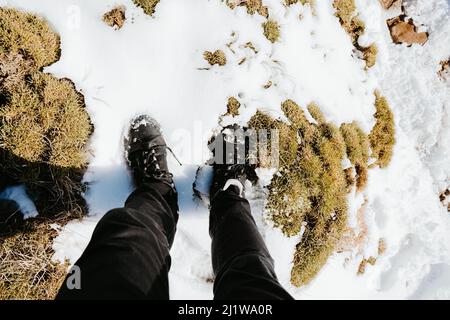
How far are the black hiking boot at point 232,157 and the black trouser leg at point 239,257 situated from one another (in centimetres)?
59

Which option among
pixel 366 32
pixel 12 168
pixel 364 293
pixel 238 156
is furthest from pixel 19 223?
pixel 366 32

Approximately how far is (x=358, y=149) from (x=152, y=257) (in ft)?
13.2

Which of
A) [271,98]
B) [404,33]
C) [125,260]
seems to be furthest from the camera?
[404,33]

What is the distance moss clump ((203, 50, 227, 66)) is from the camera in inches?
196

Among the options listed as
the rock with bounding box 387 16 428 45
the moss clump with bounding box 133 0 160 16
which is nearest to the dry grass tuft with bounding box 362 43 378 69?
the rock with bounding box 387 16 428 45

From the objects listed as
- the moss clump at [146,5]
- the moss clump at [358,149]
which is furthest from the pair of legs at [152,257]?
the moss clump at [358,149]

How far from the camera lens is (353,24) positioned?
20.3ft

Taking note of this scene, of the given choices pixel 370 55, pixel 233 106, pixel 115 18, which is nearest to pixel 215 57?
pixel 233 106

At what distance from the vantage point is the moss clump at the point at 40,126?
13.4 ft

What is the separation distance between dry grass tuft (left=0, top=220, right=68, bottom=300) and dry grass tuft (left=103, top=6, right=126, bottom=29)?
251 cm

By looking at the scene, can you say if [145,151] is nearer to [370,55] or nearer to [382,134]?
[382,134]

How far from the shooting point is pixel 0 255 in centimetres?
416

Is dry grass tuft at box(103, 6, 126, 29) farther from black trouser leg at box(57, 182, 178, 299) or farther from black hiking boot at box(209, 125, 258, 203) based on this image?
→ black trouser leg at box(57, 182, 178, 299)

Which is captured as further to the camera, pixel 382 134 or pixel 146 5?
pixel 382 134
